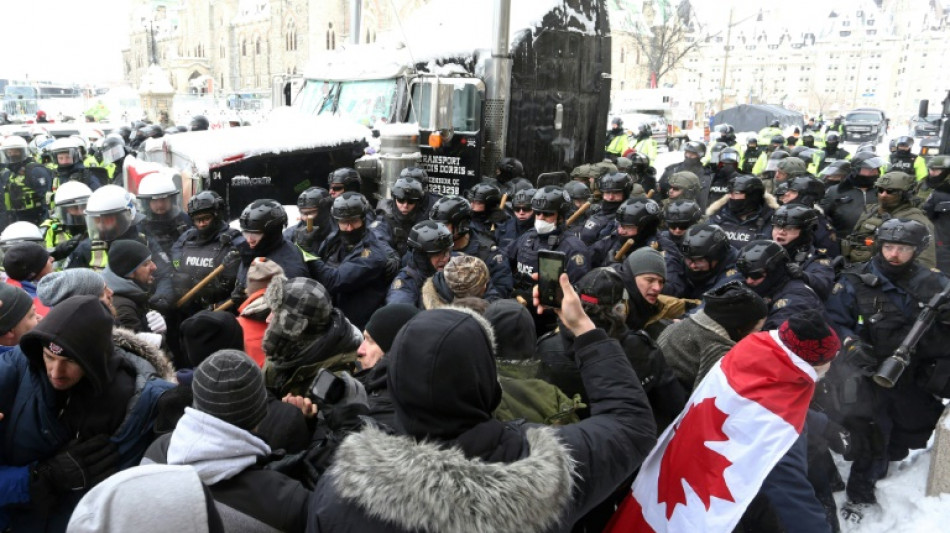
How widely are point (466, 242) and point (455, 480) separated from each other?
419 centimetres

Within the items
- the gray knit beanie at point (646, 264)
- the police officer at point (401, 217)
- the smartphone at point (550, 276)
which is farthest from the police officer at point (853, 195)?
the smartphone at point (550, 276)

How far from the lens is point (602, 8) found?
10828mm

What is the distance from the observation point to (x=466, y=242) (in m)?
5.71

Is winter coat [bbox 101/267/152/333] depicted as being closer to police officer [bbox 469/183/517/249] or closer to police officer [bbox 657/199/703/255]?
police officer [bbox 469/183/517/249]

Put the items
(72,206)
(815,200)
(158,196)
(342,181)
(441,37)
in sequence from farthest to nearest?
(441,37), (815,200), (342,181), (72,206), (158,196)

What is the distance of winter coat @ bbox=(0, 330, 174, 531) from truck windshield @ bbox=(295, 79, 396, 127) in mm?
7494

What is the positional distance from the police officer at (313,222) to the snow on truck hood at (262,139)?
6.93 feet

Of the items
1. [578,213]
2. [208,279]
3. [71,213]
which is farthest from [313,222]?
[578,213]

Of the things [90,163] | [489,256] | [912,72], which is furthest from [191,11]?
[912,72]

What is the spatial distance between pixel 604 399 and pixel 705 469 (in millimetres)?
743

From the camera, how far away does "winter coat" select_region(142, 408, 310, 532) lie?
6.72 feet

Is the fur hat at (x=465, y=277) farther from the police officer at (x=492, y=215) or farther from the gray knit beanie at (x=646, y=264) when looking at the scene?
the police officer at (x=492, y=215)

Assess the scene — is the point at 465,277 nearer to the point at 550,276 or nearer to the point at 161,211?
the point at 550,276

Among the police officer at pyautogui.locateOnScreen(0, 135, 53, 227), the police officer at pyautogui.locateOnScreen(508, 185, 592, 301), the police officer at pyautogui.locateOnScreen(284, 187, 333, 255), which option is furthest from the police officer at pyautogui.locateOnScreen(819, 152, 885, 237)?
the police officer at pyautogui.locateOnScreen(0, 135, 53, 227)
